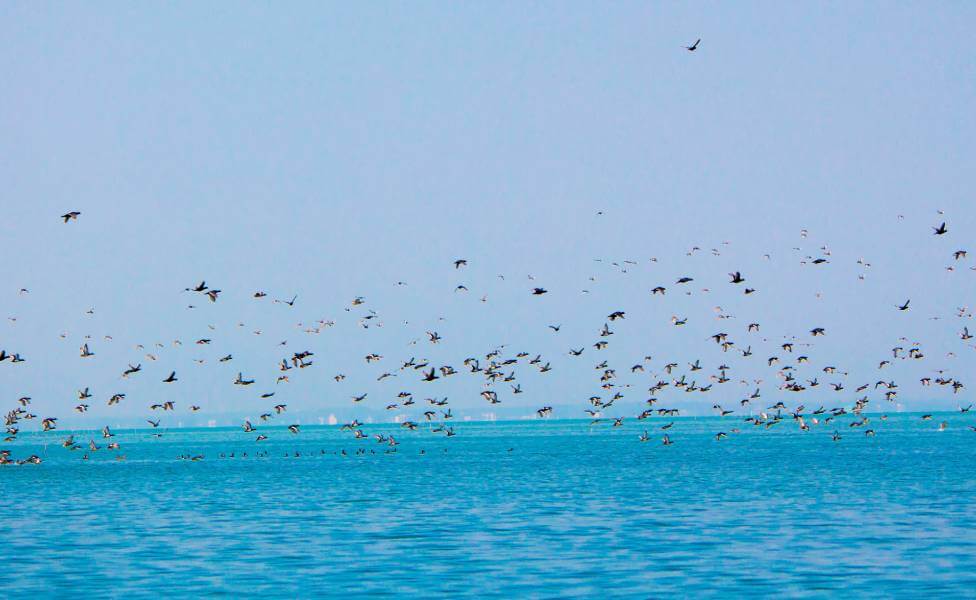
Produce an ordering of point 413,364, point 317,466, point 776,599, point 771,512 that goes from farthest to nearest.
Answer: point 317,466
point 413,364
point 771,512
point 776,599

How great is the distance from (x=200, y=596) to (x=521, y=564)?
9871mm

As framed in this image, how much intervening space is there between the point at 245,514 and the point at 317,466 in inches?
2195

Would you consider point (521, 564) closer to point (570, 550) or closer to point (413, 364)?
point (570, 550)

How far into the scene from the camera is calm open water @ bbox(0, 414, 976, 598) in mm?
37125

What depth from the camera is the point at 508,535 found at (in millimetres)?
48812

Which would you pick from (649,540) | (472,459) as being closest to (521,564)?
(649,540)

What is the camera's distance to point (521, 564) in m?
40.5

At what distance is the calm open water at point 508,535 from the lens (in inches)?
1462

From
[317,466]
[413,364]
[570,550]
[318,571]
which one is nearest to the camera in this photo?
[318,571]

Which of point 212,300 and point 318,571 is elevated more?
point 212,300

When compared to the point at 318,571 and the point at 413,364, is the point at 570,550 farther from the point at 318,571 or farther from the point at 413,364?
the point at 413,364

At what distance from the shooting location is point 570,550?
143 ft

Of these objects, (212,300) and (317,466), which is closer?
(212,300)

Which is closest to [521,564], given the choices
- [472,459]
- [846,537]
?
[846,537]
